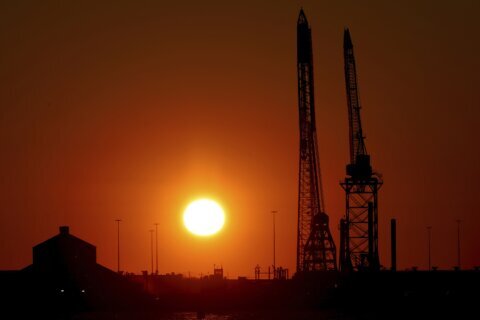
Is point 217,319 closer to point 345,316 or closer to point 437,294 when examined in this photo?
point 345,316

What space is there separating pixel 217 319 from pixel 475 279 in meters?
36.6

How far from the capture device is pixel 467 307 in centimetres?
19312

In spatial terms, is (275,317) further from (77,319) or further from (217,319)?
(77,319)

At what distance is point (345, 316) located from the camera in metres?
195

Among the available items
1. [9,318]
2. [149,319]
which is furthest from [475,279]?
[9,318]

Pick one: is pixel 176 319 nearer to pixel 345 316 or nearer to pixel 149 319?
pixel 149 319

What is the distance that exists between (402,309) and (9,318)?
2180 inches

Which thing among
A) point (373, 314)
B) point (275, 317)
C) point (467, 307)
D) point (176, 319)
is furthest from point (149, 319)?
point (467, 307)

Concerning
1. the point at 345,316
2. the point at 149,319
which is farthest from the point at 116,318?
the point at 345,316

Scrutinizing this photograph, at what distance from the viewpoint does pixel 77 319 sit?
7712 inches

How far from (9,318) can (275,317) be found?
1485 inches

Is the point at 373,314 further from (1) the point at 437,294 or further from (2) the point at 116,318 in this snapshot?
(2) the point at 116,318

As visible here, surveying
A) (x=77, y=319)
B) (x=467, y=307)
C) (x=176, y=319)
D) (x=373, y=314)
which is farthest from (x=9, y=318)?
(x=467, y=307)

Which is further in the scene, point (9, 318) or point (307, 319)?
Result: point (9, 318)
